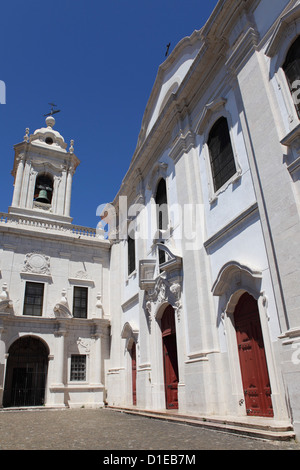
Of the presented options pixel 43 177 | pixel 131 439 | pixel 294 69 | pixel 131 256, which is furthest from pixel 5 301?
pixel 294 69

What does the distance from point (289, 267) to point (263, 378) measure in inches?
109

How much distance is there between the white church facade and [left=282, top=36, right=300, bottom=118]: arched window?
0.12 feet

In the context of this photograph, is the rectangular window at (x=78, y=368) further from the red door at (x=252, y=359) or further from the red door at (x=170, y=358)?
the red door at (x=252, y=359)

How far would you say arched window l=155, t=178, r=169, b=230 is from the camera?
1399cm

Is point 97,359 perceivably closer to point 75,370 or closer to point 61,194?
point 75,370

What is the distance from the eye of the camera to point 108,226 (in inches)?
842

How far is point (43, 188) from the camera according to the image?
22.9 meters

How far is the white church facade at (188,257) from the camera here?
7.65 meters

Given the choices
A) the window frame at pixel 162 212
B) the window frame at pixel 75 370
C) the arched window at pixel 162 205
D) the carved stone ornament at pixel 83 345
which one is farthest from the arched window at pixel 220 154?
the window frame at pixel 75 370

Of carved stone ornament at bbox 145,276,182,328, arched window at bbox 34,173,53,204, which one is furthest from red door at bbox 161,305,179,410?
arched window at bbox 34,173,53,204

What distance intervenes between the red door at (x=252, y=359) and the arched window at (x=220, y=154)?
137 inches

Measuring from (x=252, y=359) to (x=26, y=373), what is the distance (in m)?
13.2

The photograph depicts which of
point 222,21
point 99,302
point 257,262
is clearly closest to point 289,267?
point 257,262

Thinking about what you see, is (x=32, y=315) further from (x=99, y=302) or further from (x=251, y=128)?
(x=251, y=128)
